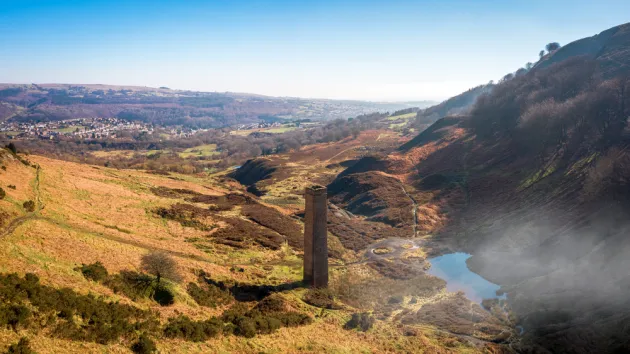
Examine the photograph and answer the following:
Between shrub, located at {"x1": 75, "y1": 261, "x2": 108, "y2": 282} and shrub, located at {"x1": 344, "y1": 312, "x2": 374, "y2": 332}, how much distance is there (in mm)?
20061

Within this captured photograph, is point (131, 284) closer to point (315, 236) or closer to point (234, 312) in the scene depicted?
point (234, 312)

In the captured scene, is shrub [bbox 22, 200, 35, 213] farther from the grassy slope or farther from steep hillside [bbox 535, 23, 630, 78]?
steep hillside [bbox 535, 23, 630, 78]

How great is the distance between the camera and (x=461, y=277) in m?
52.8

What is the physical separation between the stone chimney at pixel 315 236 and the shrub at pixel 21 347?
2661 cm

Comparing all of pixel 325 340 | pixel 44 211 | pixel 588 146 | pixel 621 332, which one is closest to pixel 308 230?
pixel 325 340

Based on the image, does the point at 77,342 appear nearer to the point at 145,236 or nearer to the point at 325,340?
the point at 325,340

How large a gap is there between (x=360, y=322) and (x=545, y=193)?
47.6 metres

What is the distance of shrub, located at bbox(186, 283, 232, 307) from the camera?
33062mm

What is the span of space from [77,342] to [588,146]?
8227cm

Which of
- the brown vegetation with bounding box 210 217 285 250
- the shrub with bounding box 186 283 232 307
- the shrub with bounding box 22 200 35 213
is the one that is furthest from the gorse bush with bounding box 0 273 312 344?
the brown vegetation with bounding box 210 217 285 250

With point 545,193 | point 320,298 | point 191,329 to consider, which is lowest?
point 320,298

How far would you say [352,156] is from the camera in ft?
472

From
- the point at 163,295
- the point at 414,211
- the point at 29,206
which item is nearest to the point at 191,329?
the point at 163,295

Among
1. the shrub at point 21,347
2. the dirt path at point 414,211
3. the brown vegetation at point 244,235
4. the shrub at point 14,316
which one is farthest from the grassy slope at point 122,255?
the dirt path at point 414,211
